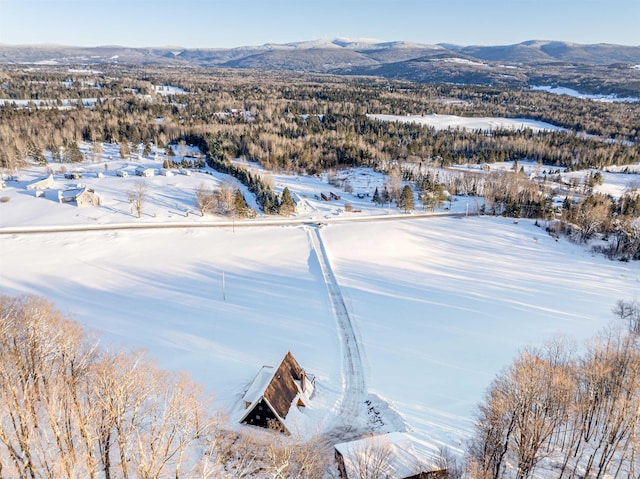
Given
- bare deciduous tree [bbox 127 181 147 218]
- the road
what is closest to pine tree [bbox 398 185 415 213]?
the road

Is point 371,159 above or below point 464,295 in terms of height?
above

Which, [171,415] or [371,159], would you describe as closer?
[171,415]

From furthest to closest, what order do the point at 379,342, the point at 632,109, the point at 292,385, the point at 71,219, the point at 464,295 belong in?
the point at 632,109 < the point at 71,219 < the point at 464,295 < the point at 379,342 < the point at 292,385

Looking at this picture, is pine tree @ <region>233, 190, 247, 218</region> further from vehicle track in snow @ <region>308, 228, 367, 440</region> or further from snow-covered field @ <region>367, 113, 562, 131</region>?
snow-covered field @ <region>367, 113, 562, 131</region>

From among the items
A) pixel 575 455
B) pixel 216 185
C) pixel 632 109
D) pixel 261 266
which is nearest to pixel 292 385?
pixel 575 455

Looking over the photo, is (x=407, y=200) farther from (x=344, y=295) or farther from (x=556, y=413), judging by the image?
(x=556, y=413)

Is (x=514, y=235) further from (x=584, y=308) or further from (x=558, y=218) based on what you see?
(x=584, y=308)

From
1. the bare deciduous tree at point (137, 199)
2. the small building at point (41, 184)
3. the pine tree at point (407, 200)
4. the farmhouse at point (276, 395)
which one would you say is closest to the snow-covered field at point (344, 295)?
the farmhouse at point (276, 395)
